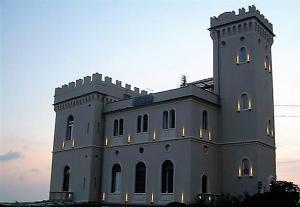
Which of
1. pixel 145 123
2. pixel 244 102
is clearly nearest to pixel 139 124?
pixel 145 123

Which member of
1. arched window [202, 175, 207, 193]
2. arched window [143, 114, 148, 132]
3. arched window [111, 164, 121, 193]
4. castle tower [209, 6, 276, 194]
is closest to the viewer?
castle tower [209, 6, 276, 194]

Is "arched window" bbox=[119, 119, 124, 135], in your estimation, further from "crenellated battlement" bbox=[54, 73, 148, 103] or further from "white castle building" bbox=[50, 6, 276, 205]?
"crenellated battlement" bbox=[54, 73, 148, 103]

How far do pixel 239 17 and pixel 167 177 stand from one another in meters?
16.0

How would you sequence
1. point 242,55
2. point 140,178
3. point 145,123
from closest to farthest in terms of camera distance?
point 242,55 < point 140,178 < point 145,123

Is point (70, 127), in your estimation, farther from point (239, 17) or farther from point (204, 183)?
point (239, 17)

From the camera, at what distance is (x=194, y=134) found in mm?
38094

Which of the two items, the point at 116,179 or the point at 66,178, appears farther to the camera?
the point at 66,178

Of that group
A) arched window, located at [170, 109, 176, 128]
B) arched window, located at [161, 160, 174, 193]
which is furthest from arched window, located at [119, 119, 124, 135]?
arched window, located at [161, 160, 174, 193]

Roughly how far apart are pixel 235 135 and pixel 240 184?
428 cm

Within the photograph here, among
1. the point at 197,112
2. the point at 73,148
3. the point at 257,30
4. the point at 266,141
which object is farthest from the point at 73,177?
the point at 257,30

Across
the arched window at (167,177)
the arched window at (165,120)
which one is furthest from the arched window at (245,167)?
the arched window at (165,120)

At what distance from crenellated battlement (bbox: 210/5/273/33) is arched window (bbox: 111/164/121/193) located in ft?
54.2

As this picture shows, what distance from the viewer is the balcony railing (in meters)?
46.3

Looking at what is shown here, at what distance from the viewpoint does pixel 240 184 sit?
1506 inches
